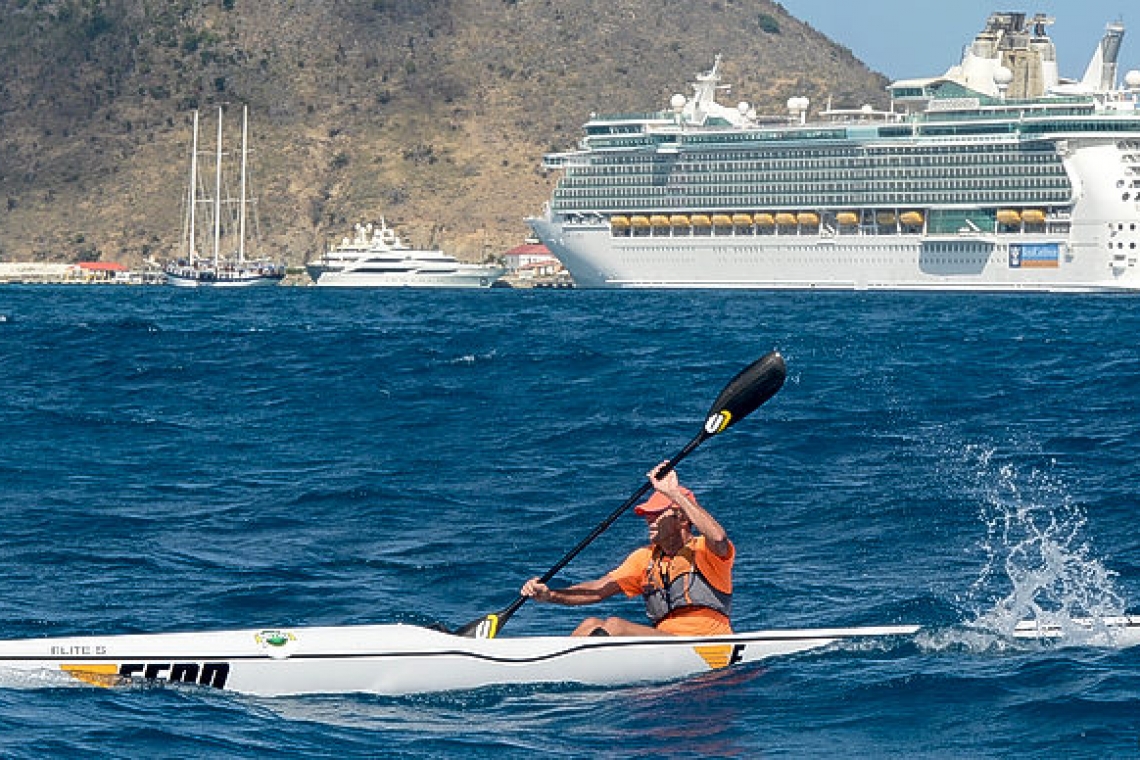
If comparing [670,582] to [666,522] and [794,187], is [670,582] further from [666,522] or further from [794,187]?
[794,187]

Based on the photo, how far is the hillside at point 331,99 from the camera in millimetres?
155125

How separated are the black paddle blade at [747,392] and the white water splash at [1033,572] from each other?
6.55 feet

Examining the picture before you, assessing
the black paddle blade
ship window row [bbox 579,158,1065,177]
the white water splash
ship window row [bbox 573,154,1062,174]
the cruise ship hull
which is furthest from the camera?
ship window row [bbox 573,154,1062,174]

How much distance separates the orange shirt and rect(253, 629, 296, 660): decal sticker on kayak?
194 centimetres

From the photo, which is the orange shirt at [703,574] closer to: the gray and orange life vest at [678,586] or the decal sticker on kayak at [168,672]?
the gray and orange life vest at [678,586]

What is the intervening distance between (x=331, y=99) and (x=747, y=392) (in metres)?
159

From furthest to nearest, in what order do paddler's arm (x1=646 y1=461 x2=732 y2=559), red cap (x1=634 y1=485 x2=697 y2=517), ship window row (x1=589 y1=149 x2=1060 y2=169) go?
ship window row (x1=589 y1=149 x2=1060 y2=169) < red cap (x1=634 y1=485 x2=697 y2=517) < paddler's arm (x1=646 y1=461 x2=732 y2=559)

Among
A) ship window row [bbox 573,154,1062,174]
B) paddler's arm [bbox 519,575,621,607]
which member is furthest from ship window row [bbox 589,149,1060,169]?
paddler's arm [bbox 519,575,621,607]

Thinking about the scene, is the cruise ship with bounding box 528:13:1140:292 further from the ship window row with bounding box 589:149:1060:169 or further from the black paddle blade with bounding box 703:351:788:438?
the black paddle blade with bounding box 703:351:788:438

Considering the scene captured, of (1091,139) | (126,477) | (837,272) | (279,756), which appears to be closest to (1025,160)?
(1091,139)

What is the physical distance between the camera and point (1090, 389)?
29844mm

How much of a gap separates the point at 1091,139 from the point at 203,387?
74.5 meters

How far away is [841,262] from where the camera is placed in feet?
336

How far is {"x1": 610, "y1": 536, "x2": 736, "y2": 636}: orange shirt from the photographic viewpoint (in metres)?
12.3
